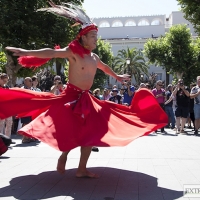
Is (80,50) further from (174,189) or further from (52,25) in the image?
(52,25)

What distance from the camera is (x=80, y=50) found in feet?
15.8

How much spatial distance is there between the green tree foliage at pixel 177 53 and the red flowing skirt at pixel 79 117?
29.9 m

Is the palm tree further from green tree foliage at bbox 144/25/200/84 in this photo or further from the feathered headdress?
the feathered headdress

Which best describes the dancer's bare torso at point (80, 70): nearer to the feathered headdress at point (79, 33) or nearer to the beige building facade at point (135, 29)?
the feathered headdress at point (79, 33)

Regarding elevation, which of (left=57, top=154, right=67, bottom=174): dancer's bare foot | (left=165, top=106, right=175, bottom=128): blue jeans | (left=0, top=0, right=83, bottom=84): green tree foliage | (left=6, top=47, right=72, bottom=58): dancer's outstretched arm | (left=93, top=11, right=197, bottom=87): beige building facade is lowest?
(left=165, top=106, right=175, bottom=128): blue jeans

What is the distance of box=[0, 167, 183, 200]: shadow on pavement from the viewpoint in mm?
4008

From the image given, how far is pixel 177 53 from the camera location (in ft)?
114

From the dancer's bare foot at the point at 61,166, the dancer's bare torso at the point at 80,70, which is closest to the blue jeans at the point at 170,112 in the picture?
the dancer's bare torso at the point at 80,70

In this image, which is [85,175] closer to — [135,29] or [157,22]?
[135,29]

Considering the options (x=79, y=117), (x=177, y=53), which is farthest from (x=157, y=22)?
(x=79, y=117)

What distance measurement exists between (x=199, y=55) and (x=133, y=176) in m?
31.6

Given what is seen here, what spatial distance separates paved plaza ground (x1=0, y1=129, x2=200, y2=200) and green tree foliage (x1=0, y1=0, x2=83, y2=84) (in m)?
12.3

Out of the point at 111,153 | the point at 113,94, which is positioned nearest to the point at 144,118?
the point at 111,153

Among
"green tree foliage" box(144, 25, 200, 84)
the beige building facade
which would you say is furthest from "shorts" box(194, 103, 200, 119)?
the beige building facade
